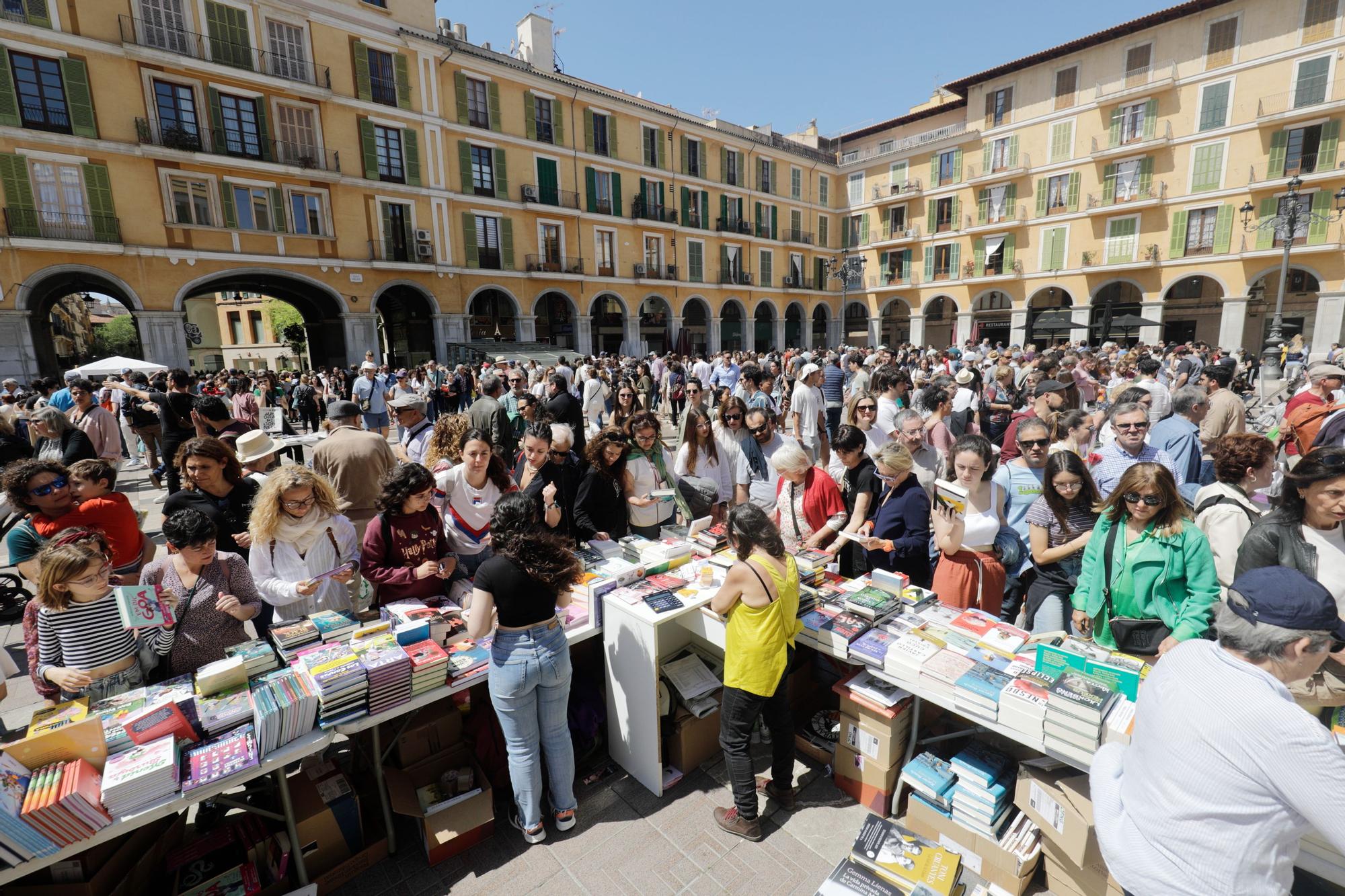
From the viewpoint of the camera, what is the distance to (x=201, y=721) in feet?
7.64

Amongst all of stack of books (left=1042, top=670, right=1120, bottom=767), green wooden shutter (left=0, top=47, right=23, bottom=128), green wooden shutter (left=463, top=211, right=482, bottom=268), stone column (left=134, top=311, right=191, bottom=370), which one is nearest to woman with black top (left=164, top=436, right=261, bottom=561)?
stack of books (left=1042, top=670, right=1120, bottom=767)

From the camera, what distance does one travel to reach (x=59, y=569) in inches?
95.0

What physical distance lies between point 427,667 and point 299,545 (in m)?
1.17

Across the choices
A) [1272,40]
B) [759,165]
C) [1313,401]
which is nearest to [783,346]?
[759,165]

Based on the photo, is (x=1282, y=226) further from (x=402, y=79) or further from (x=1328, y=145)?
(x=402, y=79)

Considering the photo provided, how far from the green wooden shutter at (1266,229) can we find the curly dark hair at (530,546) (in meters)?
28.5

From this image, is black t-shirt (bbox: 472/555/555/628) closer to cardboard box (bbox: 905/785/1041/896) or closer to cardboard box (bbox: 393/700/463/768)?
cardboard box (bbox: 393/700/463/768)

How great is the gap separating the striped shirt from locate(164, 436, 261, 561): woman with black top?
0.85 m

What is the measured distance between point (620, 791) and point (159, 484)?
9.70 m

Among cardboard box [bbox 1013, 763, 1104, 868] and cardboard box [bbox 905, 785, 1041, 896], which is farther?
cardboard box [bbox 905, 785, 1041, 896]

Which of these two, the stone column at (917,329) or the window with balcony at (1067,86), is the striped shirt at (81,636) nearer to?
the window with balcony at (1067,86)

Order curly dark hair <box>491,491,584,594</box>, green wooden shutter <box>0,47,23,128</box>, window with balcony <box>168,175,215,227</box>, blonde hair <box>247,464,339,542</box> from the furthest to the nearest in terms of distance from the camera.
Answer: window with balcony <box>168,175,215,227</box> → green wooden shutter <box>0,47,23,128</box> → blonde hair <box>247,464,339,542</box> → curly dark hair <box>491,491,584,594</box>

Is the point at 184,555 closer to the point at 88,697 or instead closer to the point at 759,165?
the point at 88,697

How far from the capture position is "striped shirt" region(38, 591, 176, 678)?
2.47 m
